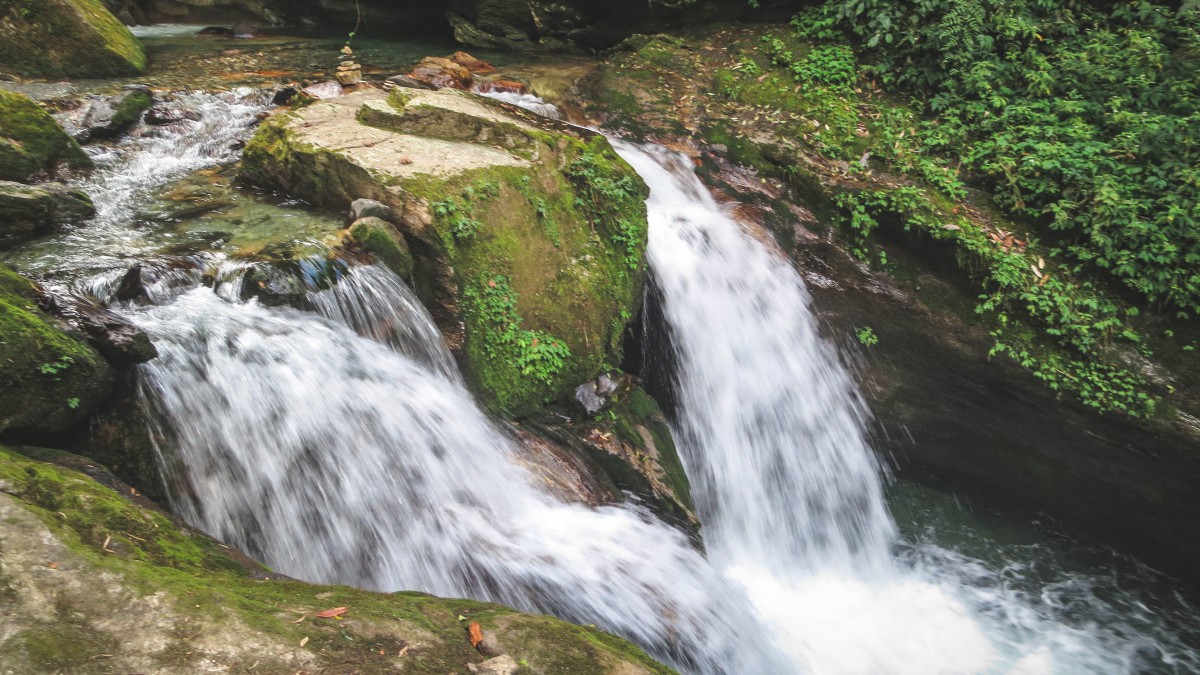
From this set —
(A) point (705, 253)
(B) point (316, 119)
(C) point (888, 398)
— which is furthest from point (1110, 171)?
(B) point (316, 119)

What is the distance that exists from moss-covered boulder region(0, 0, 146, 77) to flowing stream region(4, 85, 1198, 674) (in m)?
2.00

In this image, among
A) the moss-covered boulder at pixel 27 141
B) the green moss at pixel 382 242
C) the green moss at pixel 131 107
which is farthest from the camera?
the green moss at pixel 131 107

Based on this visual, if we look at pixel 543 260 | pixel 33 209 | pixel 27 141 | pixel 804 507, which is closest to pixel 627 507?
pixel 543 260

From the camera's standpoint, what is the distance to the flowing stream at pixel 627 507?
3.91 meters

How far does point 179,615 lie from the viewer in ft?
6.92

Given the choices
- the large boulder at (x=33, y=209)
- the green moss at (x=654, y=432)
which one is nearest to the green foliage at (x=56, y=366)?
the large boulder at (x=33, y=209)

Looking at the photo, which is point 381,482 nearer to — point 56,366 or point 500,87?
point 56,366

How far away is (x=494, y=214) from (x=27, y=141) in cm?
370

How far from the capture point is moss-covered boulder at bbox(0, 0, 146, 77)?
7777mm

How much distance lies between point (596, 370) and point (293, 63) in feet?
24.7

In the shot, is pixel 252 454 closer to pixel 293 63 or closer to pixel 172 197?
pixel 172 197

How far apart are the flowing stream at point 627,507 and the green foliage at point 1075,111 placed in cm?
272

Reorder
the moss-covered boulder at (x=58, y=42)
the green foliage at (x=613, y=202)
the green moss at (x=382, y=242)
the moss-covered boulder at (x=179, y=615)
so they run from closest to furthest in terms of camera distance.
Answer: the moss-covered boulder at (x=179, y=615) < the green moss at (x=382, y=242) < the green foliage at (x=613, y=202) < the moss-covered boulder at (x=58, y=42)

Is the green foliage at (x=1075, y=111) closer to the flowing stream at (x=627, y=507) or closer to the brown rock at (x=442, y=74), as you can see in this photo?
the flowing stream at (x=627, y=507)
